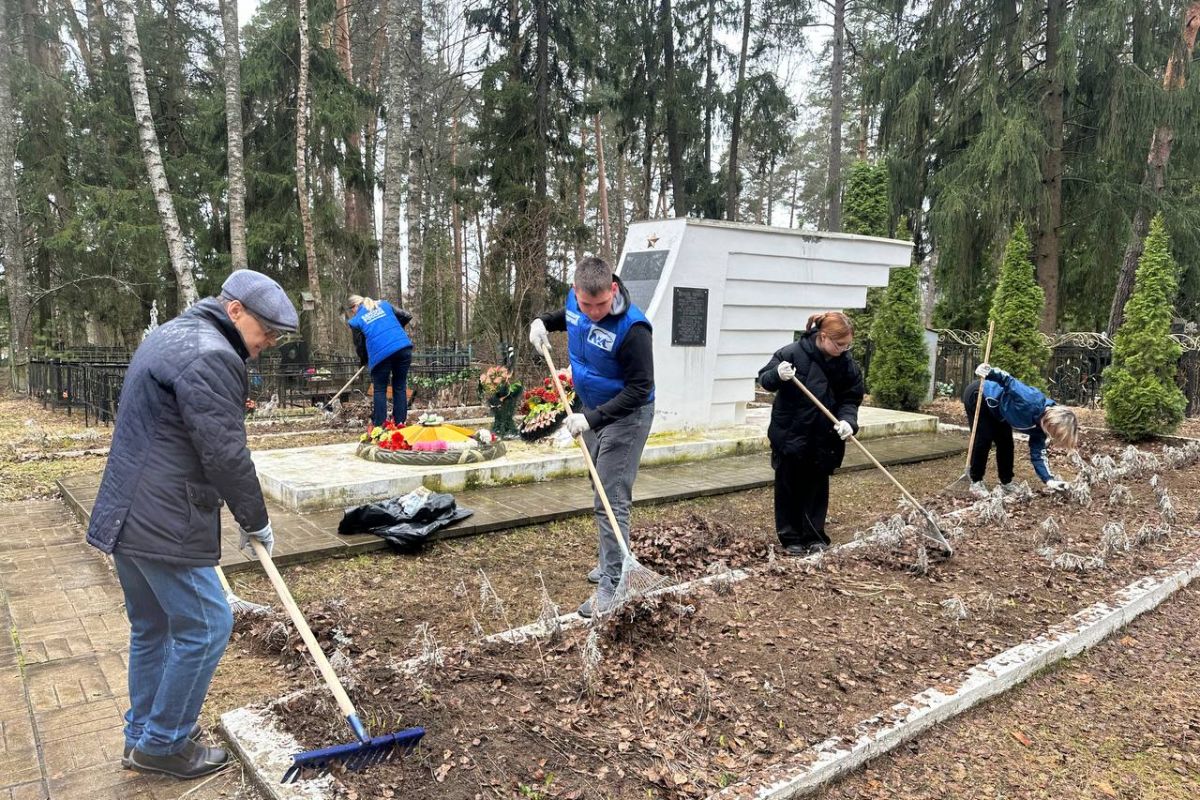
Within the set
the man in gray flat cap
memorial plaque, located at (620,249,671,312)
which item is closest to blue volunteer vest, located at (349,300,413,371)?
memorial plaque, located at (620,249,671,312)

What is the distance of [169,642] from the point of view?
8.11 ft

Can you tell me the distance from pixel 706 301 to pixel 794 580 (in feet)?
14.7

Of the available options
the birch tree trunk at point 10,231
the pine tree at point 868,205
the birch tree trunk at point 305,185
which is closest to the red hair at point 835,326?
the pine tree at point 868,205

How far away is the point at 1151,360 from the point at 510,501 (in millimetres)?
8710

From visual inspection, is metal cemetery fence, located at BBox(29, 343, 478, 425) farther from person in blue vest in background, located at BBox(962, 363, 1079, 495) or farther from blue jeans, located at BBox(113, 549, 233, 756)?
blue jeans, located at BBox(113, 549, 233, 756)

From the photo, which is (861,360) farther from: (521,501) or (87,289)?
(87,289)

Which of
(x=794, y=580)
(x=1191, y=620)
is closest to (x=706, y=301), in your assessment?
(x=794, y=580)

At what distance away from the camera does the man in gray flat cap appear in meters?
2.16

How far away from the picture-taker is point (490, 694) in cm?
279

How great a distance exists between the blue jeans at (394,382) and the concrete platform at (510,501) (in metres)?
2.13

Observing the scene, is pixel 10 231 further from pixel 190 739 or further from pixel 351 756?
pixel 351 756

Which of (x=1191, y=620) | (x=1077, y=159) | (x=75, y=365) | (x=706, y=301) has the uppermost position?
(x=1077, y=159)

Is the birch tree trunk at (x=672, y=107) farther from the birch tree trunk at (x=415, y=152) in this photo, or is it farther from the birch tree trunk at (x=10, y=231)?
the birch tree trunk at (x=10, y=231)

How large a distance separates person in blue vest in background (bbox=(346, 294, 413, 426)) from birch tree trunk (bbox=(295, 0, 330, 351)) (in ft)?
25.9
